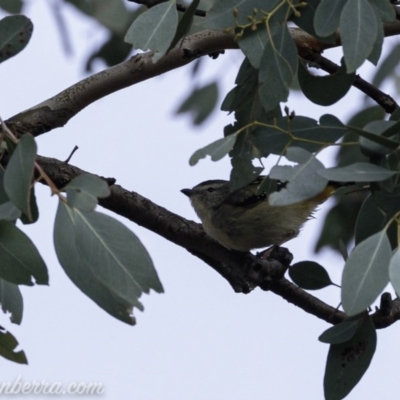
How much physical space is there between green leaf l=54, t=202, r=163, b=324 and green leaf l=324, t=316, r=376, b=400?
2.12ft

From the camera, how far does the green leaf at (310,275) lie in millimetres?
2270

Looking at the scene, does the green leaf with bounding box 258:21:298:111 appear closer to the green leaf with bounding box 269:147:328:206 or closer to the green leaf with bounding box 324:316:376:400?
the green leaf with bounding box 269:147:328:206

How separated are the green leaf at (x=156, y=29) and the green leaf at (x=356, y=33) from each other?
0.42m

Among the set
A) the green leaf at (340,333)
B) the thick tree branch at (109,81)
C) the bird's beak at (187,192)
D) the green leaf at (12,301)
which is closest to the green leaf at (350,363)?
the green leaf at (340,333)

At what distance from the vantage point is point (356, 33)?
1.91 metres

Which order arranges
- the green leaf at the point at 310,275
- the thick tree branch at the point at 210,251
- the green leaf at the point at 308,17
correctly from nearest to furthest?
the green leaf at the point at 308,17 → the green leaf at the point at 310,275 → the thick tree branch at the point at 210,251

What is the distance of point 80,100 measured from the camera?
111 inches

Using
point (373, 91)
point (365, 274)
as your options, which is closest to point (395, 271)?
point (365, 274)

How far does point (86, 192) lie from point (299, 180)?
0.45 meters

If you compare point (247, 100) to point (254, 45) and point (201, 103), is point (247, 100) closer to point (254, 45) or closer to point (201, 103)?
point (254, 45)

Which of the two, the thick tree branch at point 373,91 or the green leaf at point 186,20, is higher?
the thick tree branch at point 373,91

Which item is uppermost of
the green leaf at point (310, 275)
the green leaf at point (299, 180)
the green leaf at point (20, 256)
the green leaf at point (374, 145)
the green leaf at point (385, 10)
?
the green leaf at point (385, 10)

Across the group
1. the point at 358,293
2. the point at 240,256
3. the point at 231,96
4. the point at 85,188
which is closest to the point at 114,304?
the point at 85,188

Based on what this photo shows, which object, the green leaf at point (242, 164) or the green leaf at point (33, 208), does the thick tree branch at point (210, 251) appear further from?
the green leaf at point (33, 208)
